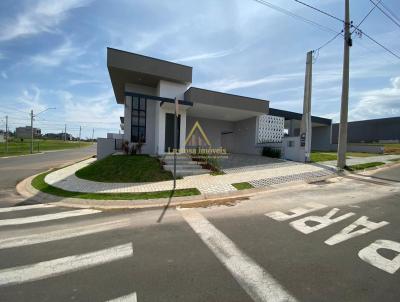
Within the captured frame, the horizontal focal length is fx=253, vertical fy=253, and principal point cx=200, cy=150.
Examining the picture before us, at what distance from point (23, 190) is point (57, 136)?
14920 cm

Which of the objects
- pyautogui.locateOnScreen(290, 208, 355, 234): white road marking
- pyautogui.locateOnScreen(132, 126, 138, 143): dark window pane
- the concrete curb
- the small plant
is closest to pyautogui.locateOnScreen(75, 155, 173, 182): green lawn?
the concrete curb

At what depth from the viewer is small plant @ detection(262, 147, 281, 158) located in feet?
62.6

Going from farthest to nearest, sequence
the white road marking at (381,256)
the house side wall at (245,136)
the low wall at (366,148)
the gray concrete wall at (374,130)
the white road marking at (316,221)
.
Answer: the gray concrete wall at (374,130) → the low wall at (366,148) → the house side wall at (245,136) → the white road marking at (316,221) → the white road marking at (381,256)

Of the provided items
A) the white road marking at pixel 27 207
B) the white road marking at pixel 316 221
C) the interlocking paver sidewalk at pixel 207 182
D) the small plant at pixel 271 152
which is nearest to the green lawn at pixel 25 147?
the interlocking paver sidewalk at pixel 207 182

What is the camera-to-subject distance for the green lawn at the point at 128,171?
11.1m

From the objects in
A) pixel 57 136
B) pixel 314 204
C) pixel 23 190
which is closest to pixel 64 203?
pixel 23 190

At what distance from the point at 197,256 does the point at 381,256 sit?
9.63 ft

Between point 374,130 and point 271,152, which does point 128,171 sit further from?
point 374,130

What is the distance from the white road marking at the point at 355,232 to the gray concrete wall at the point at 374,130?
4032 centimetres

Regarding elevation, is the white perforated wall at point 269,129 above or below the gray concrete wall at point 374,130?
below

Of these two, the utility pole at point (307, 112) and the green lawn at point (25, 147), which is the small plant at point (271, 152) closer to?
the utility pole at point (307, 112)

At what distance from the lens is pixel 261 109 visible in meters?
18.8

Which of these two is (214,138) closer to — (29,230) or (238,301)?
(29,230)

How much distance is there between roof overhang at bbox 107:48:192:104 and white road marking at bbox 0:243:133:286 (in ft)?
43.1
